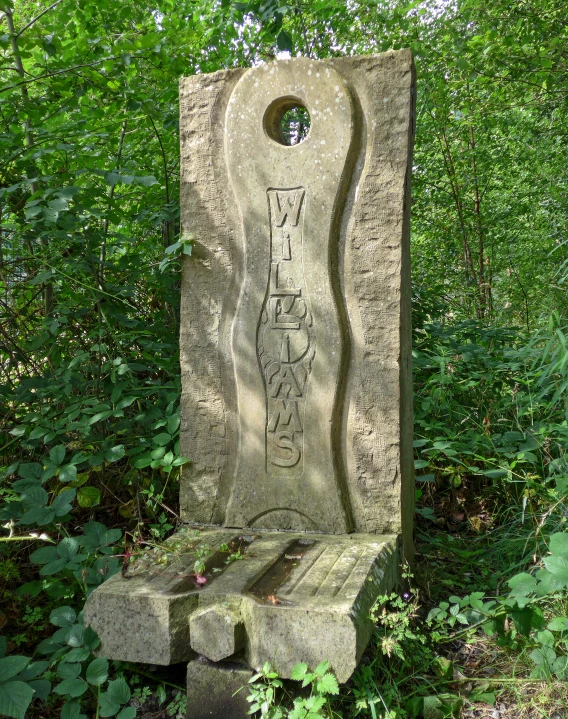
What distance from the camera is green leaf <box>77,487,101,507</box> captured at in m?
2.63

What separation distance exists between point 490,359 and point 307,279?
1572mm

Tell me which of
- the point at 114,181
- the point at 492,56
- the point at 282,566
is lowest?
the point at 282,566

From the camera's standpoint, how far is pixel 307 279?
232cm

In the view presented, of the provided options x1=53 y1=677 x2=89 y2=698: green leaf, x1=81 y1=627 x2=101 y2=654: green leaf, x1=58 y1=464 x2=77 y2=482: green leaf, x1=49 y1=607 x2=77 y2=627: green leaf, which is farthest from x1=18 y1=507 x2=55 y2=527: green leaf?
x1=53 y1=677 x2=89 y2=698: green leaf

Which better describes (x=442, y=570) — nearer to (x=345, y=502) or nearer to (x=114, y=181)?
(x=345, y=502)

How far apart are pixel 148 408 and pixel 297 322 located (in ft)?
2.86

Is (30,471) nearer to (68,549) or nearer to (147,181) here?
(68,549)

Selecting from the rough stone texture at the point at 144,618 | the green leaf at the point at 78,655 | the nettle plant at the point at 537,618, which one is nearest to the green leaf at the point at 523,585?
the nettle plant at the point at 537,618

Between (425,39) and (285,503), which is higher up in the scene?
(425,39)

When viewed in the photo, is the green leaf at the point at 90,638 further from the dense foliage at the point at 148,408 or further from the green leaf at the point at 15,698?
the green leaf at the point at 15,698

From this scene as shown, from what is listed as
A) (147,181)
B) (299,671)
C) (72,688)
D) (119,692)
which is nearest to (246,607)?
(299,671)

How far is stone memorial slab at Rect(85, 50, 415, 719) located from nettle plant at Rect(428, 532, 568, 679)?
13.1 inches

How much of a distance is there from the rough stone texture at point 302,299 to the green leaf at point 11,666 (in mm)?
844

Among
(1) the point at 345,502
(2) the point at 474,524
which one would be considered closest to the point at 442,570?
(2) the point at 474,524
